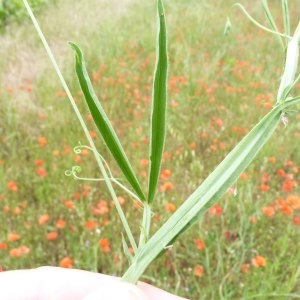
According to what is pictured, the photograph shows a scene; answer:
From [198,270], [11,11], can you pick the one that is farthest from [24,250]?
[11,11]

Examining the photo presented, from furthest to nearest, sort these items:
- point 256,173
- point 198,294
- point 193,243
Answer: point 256,173, point 193,243, point 198,294

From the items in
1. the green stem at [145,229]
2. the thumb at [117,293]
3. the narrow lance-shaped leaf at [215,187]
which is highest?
the narrow lance-shaped leaf at [215,187]

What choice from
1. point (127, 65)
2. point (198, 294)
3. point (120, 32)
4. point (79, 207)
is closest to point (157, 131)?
point (198, 294)

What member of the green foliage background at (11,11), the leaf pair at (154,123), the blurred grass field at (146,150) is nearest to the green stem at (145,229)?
the leaf pair at (154,123)

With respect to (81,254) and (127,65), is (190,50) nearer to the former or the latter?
(127,65)

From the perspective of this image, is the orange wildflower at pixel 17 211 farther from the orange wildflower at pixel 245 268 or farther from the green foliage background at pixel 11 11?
the green foliage background at pixel 11 11

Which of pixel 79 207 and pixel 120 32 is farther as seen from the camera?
pixel 120 32

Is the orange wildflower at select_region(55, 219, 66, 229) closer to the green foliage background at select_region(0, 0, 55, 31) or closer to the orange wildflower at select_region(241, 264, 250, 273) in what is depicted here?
the orange wildflower at select_region(241, 264, 250, 273)
